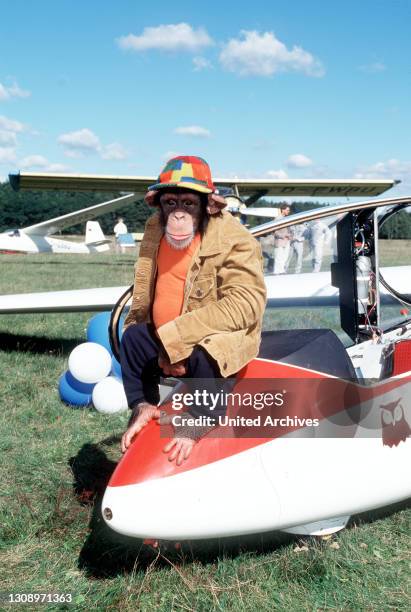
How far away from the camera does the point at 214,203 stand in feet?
8.63

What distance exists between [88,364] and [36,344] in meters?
2.84

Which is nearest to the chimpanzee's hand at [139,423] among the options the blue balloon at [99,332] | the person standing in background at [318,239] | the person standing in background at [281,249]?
the person standing in background at [281,249]

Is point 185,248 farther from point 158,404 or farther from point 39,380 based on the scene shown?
point 39,380

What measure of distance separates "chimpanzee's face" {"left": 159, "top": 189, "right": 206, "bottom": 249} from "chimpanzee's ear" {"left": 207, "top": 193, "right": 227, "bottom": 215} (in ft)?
0.13

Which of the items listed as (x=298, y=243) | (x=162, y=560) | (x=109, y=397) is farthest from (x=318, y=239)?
(x=109, y=397)

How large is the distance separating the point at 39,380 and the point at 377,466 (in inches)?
165

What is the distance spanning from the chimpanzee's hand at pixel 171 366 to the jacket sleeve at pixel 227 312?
0.19ft

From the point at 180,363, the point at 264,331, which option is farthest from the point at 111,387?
the point at 180,363

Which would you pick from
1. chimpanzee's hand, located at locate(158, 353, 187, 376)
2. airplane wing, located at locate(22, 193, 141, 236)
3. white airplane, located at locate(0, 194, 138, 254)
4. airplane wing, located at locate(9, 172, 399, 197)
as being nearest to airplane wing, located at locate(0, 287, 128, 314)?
chimpanzee's hand, located at locate(158, 353, 187, 376)

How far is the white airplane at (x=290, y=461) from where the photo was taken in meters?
2.32

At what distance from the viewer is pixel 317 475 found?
99.0 inches

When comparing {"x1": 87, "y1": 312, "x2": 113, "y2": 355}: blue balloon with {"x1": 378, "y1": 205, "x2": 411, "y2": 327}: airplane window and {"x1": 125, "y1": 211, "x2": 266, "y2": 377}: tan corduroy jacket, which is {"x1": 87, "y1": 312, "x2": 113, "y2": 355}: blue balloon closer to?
{"x1": 378, "y1": 205, "x2": 411, "y2": 327}: airplane window

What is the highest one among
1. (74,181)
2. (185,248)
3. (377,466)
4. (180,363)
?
(74,181)

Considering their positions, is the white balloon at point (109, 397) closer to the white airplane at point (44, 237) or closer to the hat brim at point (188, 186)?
the hat brim at point (188, 186)
